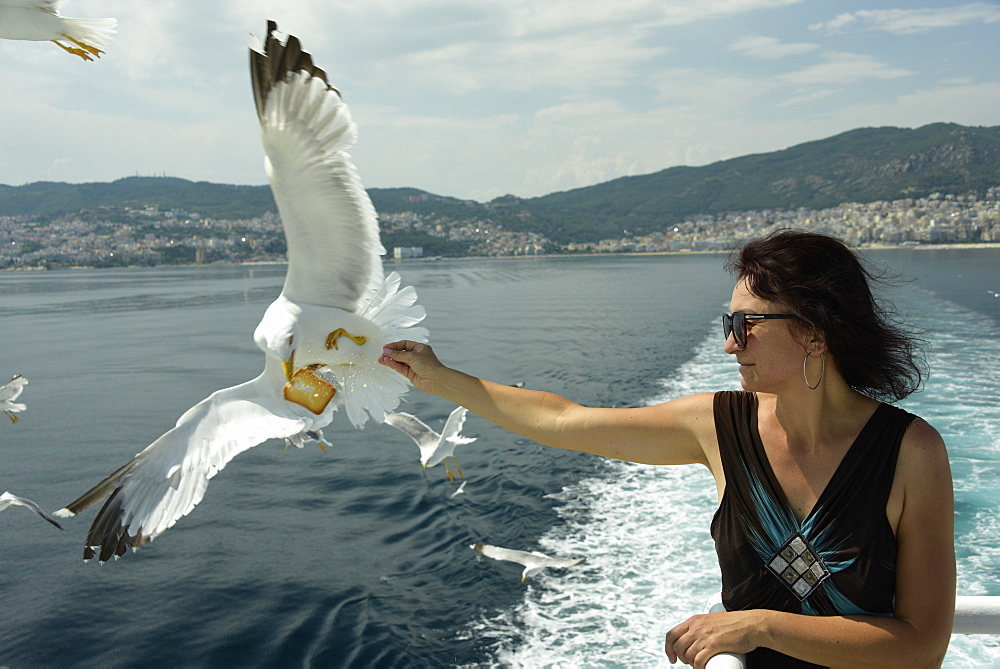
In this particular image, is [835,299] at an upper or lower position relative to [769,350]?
upper

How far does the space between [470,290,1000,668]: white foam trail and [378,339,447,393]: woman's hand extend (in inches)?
106

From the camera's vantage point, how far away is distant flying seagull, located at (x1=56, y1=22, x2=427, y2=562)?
2957 mm

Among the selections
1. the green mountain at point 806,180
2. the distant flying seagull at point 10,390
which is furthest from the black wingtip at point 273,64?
the green mountain at point 806,180

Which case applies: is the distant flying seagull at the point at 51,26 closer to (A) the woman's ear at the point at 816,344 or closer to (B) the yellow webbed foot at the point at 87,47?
(B) the yellow webbed foot at the point at 87,47

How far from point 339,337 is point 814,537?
223cm

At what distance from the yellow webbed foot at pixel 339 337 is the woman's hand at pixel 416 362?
1.13 metres

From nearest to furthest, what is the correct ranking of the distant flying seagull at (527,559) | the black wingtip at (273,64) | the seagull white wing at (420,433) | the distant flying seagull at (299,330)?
the distant flying seagull at (299,330) → the black wingtip at (273,64) → the distant flying seagull at (527,559) → the seagull white wing at (420,433)

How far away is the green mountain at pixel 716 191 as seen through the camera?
244ft

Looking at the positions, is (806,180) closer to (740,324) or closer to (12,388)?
(12,388)

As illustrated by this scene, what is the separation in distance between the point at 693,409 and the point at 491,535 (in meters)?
4.41

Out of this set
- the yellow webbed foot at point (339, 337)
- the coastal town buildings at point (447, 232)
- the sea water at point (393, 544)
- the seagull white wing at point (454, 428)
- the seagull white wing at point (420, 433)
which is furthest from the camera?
the coastal town buildings at point (447, 232)

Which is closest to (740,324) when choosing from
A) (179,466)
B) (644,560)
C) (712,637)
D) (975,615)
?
(712,637)

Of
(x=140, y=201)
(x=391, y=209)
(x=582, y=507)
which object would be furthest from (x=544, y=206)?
(x=582, y=507)

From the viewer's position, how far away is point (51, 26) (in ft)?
12.4
